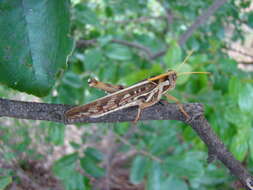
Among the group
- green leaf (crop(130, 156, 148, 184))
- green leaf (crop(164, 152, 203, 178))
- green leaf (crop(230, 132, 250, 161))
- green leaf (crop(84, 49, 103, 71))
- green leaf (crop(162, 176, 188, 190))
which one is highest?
green leaf (crop(84, 49, 103, 71))

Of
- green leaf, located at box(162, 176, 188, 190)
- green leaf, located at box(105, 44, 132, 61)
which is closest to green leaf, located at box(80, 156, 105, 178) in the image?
green leaf, located at box(162, 176, 188, 190)

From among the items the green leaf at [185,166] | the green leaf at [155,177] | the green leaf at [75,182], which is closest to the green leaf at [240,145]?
the green leaf at [185,166]

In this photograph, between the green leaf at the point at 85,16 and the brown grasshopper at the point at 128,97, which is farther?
the green leaf at the point at 85,16

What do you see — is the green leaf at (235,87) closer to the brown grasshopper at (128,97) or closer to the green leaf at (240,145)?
the green leaf at (240,145)

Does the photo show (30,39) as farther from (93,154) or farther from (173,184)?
(93,154)

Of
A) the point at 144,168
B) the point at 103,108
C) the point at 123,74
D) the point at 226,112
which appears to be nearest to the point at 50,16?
the point at 103,108

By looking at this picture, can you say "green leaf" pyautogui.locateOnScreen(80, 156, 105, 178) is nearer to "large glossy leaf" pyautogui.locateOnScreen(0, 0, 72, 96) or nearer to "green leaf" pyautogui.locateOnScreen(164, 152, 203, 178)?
"green leaf" pyautogui.locateOnScreen(164, 152, 203, 178)
